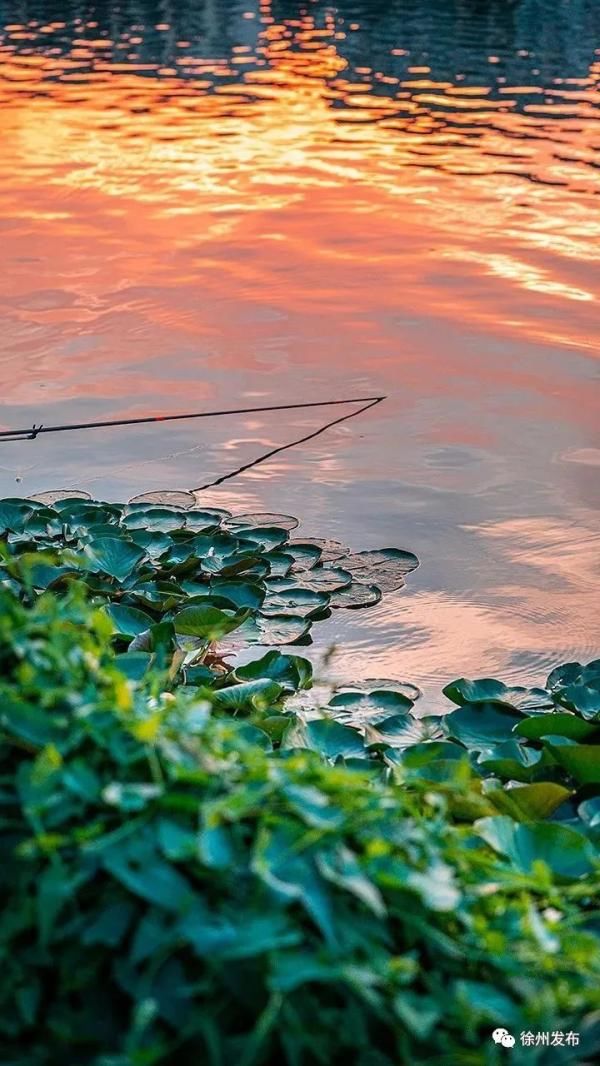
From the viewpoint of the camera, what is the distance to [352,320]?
17.6 ft

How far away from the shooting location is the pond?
3438mm

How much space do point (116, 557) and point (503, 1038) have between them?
80.2 inches

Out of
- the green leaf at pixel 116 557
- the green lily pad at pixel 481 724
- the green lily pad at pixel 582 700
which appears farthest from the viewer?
the green leaf at pixel 116 557

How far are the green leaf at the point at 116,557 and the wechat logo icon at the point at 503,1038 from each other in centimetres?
197

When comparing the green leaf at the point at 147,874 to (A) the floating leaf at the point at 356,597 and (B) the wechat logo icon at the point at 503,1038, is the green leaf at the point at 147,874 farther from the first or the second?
(A) the floating leaf at the point at 356,597

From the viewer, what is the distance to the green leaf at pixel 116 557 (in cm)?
292

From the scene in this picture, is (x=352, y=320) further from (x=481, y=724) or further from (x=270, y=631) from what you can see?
(x=481, y=724)

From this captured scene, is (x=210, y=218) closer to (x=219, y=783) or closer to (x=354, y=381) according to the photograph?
(x=354, y=381)

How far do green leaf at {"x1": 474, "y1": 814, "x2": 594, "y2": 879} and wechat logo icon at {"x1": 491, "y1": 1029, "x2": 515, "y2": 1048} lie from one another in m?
0.40

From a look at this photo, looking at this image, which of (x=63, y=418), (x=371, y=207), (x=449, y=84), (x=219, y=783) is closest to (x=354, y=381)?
(x=63, y=418)

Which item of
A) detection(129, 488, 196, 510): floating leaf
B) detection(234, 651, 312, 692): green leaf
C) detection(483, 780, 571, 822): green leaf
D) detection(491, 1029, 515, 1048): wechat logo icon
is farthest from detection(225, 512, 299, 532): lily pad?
detection(491, 1029, 515, 1048): wechat logo icon

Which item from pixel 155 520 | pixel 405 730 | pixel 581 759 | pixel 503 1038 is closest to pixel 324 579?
pixel 155 520

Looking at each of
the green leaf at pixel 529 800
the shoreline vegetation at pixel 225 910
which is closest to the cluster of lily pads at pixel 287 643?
the green leaf at pixel 529 800

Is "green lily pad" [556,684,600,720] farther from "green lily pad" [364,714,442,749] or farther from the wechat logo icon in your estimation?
the wechat logo icon
